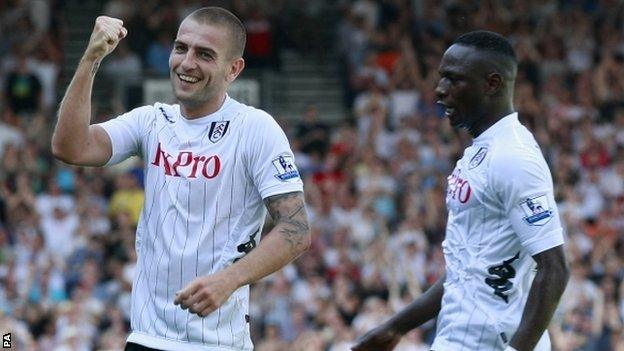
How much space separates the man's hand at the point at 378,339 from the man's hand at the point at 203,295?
136 centimetres

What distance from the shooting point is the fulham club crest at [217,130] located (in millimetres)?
6234

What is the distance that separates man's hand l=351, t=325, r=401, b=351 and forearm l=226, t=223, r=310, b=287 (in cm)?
92

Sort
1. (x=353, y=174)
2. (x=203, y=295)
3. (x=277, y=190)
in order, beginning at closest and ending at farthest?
1. (x=203, y=295)
2. (x=277, y=190)
3. (x=353, y=174)

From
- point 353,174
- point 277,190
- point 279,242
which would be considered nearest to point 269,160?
point 277,190

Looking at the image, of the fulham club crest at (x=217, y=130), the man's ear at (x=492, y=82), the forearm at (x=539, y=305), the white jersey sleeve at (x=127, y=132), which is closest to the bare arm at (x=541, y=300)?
the forearm at (x=539, y=305)

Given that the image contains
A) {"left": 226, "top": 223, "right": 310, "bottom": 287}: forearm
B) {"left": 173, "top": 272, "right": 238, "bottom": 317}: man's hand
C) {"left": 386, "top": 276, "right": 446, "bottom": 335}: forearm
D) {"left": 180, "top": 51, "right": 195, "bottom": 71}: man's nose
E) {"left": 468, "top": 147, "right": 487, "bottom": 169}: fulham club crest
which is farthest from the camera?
{"left": 386, "top": 276, "right": 446, "bottom": 335}: forearm

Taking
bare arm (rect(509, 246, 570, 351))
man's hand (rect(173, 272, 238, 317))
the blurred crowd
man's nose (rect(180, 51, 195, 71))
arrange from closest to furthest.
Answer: man's hand (rect(173, 272, 238, 317)) → bare arm (rect(509, 246, 570, 351)) → man's nose (rect(180, 51, 195, 71)) → the blurred crowd

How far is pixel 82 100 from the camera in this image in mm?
6051

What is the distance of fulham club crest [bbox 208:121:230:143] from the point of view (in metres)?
6.23

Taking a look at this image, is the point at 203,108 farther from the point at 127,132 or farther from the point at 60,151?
the point at 60,151

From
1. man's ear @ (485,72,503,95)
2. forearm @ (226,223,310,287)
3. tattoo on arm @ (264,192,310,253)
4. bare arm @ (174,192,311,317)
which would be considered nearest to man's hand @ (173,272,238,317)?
bare arm @ (174,192,311,317)

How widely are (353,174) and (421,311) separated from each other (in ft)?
38.6

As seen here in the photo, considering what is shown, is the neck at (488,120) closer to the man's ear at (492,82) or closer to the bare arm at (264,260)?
the man's ear at (492,82)

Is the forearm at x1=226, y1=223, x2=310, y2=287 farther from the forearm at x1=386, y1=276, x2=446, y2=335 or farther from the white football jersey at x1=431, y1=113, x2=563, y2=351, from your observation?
the forearm at x1=386, y1=276, x2=446, y2=335
